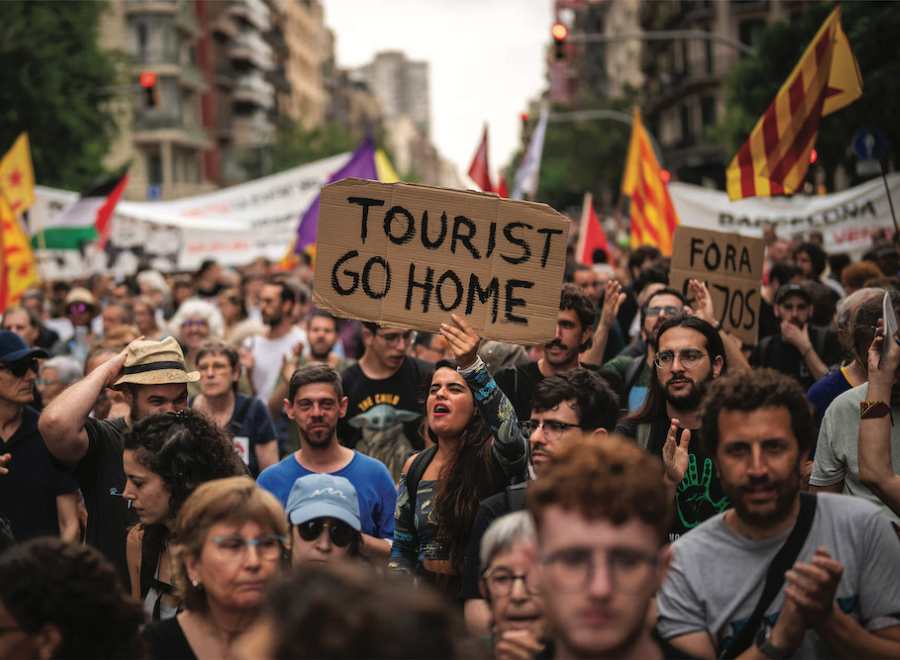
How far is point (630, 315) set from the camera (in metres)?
8.62

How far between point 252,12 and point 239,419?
64862mm

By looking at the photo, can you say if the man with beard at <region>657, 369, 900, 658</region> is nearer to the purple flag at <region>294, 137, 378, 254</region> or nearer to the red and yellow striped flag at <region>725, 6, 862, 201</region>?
the red and yellow striped flag at <region>725, 6, 862, 201</region>

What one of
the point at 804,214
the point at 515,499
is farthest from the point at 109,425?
the point at 804,214

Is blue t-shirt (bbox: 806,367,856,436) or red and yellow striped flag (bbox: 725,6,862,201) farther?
red and yellow striped flag (bbox: 725,6,862,201)

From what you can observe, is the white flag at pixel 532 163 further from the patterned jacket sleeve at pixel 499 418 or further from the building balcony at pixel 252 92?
the building balcony at pixel 252 92

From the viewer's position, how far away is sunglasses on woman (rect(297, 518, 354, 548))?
356 centimetres

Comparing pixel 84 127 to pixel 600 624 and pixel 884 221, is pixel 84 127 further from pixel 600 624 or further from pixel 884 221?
pixel 600 624

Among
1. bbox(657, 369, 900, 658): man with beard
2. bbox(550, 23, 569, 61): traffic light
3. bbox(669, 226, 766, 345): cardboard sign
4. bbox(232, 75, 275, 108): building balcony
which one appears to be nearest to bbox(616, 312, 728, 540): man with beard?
bbox(657, 369, 900, 658): man with beard

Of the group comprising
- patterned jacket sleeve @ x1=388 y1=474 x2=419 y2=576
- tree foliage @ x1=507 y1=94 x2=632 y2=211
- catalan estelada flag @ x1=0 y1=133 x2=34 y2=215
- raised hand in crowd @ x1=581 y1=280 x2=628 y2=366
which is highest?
tree foliage @ x1=507 y1=94 x2=632 y2=211

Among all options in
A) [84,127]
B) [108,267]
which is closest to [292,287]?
[108,267]

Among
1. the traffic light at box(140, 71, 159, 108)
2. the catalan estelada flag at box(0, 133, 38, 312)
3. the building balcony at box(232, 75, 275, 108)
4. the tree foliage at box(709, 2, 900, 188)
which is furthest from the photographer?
the building balcony at box(232, 75, 275, 108)

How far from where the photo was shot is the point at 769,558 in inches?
110

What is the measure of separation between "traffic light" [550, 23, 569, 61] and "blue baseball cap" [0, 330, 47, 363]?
1252 centimetres

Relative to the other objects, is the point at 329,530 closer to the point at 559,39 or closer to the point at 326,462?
the point at 326,462
